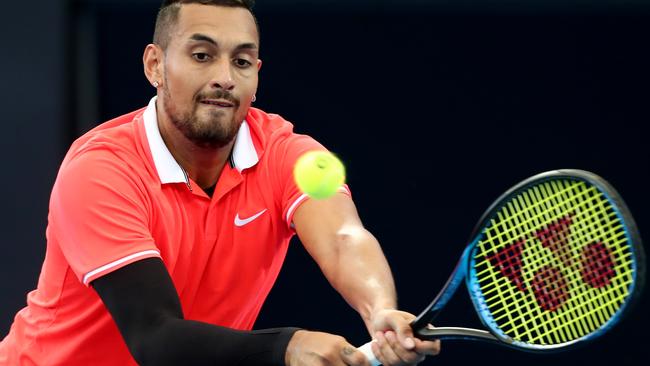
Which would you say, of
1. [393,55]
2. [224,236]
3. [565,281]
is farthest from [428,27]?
[565,281]

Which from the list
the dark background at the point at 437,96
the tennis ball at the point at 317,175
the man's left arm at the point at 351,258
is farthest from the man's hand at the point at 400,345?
the dark background at the point at 437,96

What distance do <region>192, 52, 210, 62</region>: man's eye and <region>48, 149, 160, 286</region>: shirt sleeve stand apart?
0.38 metres

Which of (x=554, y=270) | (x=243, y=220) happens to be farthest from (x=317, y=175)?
(x=554, y=270)

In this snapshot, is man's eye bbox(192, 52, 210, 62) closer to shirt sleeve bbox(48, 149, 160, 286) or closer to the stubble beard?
the stubble beard

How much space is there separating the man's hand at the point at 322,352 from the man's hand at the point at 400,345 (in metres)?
0.07

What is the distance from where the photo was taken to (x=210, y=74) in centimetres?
327

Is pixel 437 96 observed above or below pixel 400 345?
above

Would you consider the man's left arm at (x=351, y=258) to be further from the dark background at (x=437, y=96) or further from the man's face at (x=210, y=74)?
the dark background at (x=437, y=96)

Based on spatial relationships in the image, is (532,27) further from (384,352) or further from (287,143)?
(384,352)

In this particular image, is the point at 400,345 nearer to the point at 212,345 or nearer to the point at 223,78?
the point at 212,345

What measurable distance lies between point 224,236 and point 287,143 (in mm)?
359

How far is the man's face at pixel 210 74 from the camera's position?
3.28m

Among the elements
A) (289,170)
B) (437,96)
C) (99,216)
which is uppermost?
(437,96)

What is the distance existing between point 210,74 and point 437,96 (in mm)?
1880
